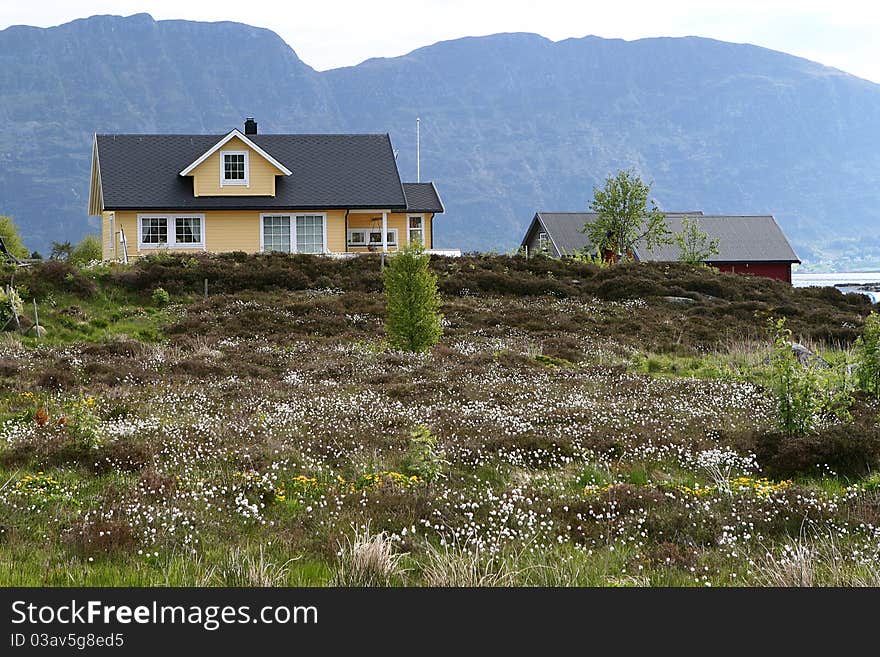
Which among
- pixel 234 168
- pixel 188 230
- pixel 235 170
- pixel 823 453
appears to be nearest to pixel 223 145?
pixel 234 168

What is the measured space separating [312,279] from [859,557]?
31898mm

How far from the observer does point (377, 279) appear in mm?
37969

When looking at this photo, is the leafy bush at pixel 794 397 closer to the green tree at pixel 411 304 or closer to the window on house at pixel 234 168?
the green tree at pixel 411 304

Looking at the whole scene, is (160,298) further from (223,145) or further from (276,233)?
(223,145)

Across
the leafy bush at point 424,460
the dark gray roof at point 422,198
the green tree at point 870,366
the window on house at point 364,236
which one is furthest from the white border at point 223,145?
the leafy bush at point 424,460

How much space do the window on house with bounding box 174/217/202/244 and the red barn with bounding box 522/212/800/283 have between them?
33.5 m

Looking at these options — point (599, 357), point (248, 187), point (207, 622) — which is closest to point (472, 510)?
point (207, 622)

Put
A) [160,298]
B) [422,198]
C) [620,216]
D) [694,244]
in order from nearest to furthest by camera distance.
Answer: [160,298] → [422,198] → [620,216] → [694,244]

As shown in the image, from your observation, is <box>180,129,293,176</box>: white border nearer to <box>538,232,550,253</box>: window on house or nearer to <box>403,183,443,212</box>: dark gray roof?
<box>403,183,443,212</box>: dark gray roof

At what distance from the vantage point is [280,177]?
160 feet

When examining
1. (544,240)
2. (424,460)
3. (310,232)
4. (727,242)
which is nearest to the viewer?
(424,460)

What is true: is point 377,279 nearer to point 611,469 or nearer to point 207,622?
point 611,469

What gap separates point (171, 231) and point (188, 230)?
889 mm

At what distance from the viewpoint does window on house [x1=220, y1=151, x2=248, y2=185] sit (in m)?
47.0
